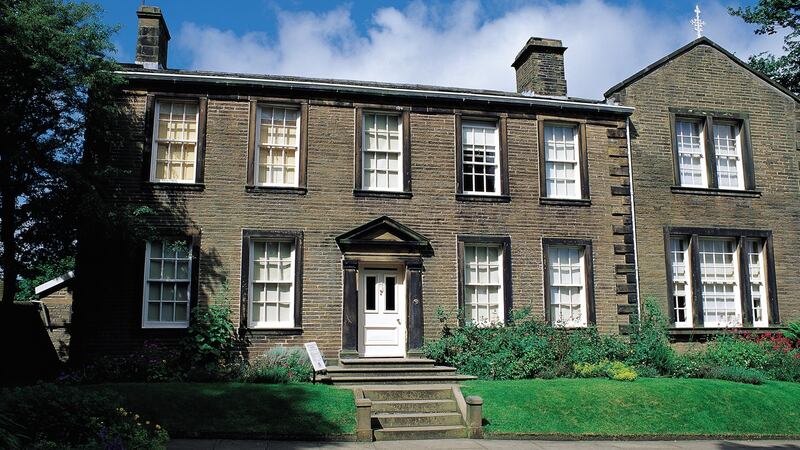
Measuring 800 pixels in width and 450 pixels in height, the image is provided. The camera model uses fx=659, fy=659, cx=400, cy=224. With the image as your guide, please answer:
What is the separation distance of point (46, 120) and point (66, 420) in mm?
7844

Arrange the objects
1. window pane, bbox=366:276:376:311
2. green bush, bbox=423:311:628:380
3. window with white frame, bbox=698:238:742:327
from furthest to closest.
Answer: window with white frame, bbox=698:238:742:327 → window pane, bbox=366:276:376:311 → green bush, bbox=423:311:628:380

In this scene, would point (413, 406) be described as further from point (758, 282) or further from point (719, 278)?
point (758, 282)

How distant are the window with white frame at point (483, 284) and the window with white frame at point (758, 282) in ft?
22.9

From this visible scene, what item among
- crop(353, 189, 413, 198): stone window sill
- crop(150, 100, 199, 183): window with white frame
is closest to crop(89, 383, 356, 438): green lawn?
crop(353, 189, 413, 198): stone window sill

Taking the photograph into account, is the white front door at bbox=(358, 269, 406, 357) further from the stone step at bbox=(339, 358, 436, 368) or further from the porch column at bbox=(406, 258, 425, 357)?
the stone step at bbox=(339, 358, 436, 368)

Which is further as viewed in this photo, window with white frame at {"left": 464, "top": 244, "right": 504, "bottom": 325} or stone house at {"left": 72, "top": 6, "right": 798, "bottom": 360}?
window with white frame at {"left": 464, "top": 244, "right": 504, "bottom": 325}

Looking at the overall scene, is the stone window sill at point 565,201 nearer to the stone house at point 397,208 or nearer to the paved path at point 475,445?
the stone house at point 397,208

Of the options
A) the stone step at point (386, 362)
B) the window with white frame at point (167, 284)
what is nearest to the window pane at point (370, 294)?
the stone step at point (386, 362)

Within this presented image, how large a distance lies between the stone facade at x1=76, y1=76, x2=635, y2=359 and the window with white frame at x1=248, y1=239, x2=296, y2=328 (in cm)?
33

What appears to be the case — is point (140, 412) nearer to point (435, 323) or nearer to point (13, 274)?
point (13, 274)

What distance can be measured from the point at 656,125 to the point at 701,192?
2.13m

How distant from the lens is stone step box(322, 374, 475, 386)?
13.3 meters

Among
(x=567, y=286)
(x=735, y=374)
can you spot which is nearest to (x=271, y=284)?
(x=567, y=286)

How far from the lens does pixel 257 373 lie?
13.4 m
